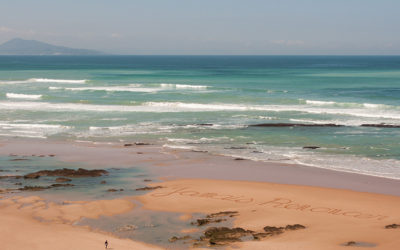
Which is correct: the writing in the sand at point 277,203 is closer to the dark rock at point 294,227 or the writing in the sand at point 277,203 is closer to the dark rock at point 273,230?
the dark rock at point 294,227

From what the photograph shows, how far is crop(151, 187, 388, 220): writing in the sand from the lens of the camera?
14539mm

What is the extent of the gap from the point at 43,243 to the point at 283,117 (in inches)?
1021

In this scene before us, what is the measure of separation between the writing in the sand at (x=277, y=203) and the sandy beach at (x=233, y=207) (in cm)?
3

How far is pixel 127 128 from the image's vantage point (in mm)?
31812

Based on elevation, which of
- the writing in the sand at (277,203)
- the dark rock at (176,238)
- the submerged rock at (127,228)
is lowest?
the writing in the sand at (277,203)

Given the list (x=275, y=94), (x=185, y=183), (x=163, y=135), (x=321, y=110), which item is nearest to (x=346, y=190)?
(x=185, y=183)

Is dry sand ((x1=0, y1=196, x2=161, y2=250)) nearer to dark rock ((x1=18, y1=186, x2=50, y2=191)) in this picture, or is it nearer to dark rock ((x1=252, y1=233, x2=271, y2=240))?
dark rock ((x1=18, y1=186, x2=50, y2=191))

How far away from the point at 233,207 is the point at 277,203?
4.67ft

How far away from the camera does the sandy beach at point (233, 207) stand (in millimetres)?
12148

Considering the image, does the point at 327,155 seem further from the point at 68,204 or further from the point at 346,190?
the point at 68,204

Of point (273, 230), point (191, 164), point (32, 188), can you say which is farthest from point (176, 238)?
point (191, 164)

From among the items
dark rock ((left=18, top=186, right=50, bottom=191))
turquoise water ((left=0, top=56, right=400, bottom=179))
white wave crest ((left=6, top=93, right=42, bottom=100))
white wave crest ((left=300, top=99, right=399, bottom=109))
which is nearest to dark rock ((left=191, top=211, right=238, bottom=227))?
dark rock ((left=18, top=186, right=50, bottom=191))

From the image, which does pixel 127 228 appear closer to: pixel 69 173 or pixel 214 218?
pixel 214 218

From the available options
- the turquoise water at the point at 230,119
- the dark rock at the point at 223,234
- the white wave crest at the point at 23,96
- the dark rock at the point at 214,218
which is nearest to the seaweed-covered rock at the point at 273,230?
the dark rock at the point at 223,234
